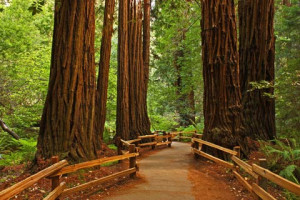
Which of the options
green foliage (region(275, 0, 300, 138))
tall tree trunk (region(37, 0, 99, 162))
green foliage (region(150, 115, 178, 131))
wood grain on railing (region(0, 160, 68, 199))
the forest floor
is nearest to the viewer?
wood grain on railing (region(0, 160, 68, 199))

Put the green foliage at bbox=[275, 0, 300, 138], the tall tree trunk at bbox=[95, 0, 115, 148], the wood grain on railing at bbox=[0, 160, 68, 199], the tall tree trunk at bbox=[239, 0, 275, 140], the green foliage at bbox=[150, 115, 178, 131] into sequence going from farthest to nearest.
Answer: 1. the green foliage at bbox=[150, 115, 178, 131]
2. the tall tree trunk at bbox=[95, 0, 115, 148]
3. the tall tree trunk at bbox=[239, 0, 275, 140]
4. the green foliage at bbox=[275, 0, 300, 138]
5. the wood grain on railing at bbox=[0, 160, 68, 199]

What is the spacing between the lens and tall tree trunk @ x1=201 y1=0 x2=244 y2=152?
851 cm

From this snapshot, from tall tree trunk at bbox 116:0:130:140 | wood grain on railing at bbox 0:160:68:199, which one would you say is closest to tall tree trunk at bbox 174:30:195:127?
tall tree trunk at bbox 116:0:130:140

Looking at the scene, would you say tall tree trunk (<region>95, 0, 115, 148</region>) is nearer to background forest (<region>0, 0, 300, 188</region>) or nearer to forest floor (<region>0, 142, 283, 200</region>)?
background forest (<region>0, 0, 300, 188</region>)

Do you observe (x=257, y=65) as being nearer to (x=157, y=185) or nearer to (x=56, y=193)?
(x=157, y=185)

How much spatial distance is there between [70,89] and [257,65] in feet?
25.6

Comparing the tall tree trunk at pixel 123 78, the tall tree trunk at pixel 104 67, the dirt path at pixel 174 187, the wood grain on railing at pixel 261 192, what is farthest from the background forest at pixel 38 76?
the tall tree trunk at pixel 123 78

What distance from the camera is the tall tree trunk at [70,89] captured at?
6.04 meters

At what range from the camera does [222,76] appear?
342 inches

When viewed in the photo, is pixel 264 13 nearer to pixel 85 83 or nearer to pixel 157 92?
pixel 85 83

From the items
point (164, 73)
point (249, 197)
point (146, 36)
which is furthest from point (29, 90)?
point (164, 73)

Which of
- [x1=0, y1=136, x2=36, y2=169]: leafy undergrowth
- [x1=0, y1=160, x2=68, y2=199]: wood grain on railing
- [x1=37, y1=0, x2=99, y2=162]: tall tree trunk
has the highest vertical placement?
[x1=37, y1=0, x2=99, y2=162]: tall tree trunk

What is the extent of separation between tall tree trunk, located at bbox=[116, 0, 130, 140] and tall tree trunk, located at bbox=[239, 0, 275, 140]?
5307 millimetres

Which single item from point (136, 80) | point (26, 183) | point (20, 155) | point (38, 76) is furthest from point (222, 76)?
point (38, 76)
